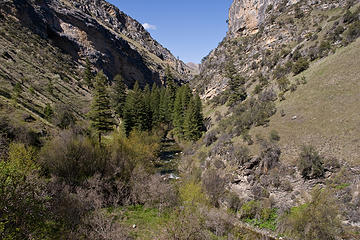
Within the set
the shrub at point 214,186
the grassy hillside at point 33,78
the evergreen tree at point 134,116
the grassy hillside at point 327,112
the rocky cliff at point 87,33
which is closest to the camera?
the grassy hillside at point 327,112

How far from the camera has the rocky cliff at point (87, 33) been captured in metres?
68.6

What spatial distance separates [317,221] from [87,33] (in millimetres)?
100753

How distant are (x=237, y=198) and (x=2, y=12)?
272 feet

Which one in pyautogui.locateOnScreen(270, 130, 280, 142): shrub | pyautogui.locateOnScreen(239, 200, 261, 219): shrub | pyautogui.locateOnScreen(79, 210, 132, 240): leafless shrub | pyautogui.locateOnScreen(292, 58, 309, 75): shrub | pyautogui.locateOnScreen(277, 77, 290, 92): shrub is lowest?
pyautogui.locateOnScreen(239, 200, 261, 219): shrub

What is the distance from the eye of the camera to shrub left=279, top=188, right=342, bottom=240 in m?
13.1

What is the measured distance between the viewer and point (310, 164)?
17.5 m

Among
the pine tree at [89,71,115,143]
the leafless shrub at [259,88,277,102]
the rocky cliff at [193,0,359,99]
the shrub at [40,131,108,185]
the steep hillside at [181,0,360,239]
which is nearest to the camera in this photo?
the shrub at [40,131,108,185]

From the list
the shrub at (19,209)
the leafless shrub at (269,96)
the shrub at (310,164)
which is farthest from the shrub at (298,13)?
the shrub at (19,209)

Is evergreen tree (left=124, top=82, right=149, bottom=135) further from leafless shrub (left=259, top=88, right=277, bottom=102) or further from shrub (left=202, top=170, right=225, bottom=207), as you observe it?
leafless shrub (left=259, top=88, right=277, bottom=102)

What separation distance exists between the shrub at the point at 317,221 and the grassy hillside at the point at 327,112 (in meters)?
4.47

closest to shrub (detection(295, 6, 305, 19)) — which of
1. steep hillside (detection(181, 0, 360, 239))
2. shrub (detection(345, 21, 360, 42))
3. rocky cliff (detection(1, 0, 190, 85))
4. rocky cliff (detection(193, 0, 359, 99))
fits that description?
rocky cliff (detection(193, 0, 359, 99))

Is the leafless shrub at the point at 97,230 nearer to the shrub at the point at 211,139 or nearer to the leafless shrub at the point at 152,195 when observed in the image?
the leafless shrub at the point at 152,195

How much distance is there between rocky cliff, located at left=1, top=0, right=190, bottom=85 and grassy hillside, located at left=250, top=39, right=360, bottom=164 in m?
79.9

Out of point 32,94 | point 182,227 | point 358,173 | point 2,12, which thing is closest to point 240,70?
point 358,173
